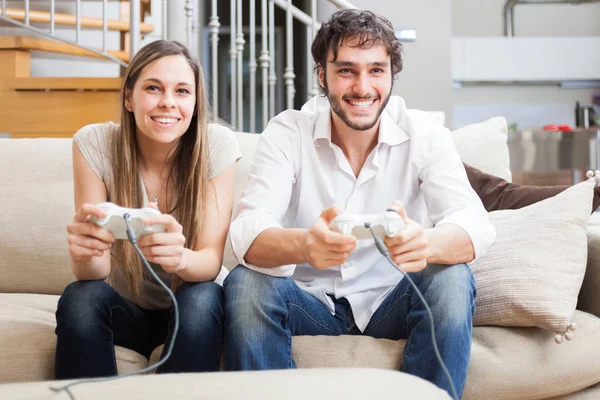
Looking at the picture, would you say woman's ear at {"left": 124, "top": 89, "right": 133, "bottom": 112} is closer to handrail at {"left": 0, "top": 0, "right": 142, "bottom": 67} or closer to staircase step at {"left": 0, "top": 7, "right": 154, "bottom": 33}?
handrail at {"left": 0, "top": 0, "right": 142, "bottom": 67}

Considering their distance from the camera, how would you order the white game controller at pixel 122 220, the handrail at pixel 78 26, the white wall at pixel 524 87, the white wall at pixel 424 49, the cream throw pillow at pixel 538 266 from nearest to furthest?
the white game controller at pixel 122 220, the cream throw pillow at pixel 538 266, the handrail at pixel 78 26, the white wall at pixel 424 49, the white wall at pixel 524 87

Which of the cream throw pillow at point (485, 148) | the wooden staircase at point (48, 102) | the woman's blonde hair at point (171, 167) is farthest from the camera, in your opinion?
the wooden staircase at point (48, 102)

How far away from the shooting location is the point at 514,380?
1.29 m

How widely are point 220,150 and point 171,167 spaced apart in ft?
0.36

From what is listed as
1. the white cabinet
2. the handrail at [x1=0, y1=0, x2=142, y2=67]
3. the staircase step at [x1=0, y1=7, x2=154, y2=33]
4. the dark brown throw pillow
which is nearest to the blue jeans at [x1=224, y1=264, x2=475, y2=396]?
the dark brown throw pillow

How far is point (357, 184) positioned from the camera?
1.49m

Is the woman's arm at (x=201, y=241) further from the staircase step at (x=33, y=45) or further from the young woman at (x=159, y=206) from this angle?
the staircase step at (x=33, y=45)

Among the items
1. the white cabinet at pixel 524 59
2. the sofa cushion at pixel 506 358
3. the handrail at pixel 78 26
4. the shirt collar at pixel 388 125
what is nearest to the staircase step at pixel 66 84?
the handrail at pixel 78 26

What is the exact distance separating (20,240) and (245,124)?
5.44 m

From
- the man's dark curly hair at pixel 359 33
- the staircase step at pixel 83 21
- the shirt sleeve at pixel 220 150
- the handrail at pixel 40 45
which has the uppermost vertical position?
the staircase step at pixel 83 21

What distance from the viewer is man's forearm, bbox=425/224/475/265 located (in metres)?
1.26

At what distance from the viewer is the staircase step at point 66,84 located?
3.09 m

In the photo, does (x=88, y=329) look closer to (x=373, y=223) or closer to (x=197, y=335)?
(x=197, y=335)

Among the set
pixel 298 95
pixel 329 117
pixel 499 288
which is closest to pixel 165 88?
pixel 329 117
